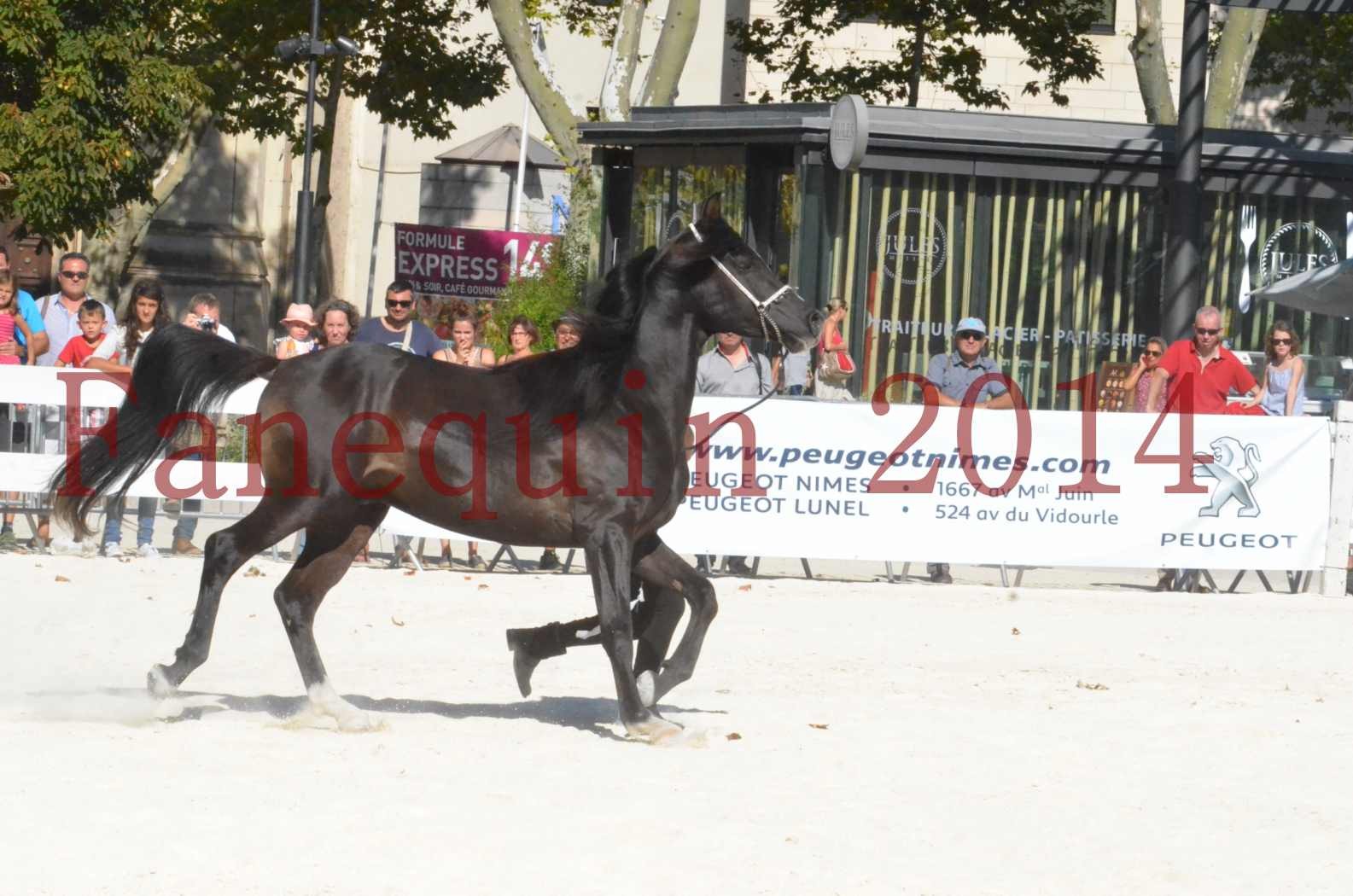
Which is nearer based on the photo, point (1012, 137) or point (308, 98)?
point (1012, 137)

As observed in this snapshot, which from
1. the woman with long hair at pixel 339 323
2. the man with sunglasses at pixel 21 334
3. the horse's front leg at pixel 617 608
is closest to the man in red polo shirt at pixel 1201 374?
the woman with long hair at pixel 339 323

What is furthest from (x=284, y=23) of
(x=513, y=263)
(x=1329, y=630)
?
(x=1329, y=630)

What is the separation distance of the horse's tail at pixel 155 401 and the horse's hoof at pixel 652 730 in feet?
7.29

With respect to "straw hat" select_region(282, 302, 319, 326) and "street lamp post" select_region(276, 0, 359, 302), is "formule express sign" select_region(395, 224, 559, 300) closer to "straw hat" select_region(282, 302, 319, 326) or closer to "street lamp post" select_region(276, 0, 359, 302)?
"street lamp post" select_region(276, 0, 359, 302)

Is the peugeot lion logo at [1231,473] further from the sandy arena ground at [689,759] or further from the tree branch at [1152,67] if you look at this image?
the tree branch at [1152,67]

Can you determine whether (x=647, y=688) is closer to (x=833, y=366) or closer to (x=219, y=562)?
(x=219, y=562)

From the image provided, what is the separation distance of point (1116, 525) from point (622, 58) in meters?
9.84

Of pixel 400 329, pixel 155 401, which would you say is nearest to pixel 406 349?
pixel 400 329

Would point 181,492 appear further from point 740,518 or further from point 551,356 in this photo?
point 551,356

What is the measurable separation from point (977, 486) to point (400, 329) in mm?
4216

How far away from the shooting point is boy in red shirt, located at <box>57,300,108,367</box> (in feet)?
45.4

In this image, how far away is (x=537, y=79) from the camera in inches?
858

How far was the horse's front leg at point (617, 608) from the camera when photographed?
770cm

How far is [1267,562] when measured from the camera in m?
14.0
